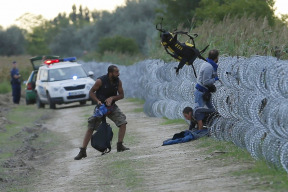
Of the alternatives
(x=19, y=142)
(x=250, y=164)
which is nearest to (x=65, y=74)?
(x=19, y=142)

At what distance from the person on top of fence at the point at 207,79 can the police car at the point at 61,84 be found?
1642 cm

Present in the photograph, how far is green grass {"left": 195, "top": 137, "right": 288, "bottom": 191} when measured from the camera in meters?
9.57

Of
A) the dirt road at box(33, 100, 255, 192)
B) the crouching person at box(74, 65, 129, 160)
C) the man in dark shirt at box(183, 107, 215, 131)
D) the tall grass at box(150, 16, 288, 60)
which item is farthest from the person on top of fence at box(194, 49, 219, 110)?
the crouching person at box(74, 65, 129, 160)

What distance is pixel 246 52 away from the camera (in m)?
15.4

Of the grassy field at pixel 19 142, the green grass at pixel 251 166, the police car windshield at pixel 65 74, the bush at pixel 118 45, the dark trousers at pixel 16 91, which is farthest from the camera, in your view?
the bush at pixel 118 45

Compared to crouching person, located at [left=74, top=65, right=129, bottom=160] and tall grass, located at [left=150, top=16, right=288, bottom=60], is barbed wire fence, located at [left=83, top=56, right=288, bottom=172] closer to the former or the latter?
tall grass, located at [left=150, top=16, right=288, bottom=60]

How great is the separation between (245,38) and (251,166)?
6.47 meters

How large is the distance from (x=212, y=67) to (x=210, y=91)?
0.46m

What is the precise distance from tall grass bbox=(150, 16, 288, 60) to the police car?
10578 mm

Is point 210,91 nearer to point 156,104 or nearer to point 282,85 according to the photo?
point 282,85

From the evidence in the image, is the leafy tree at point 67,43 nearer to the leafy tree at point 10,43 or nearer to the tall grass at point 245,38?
the leafy tree at point 10,43

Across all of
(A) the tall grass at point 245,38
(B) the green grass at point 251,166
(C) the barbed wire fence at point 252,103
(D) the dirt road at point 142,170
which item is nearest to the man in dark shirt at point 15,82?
(A) the tall grass at point 245,38

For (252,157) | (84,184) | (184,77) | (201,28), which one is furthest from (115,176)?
(201,28)

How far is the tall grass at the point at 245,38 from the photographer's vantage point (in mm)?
14569
